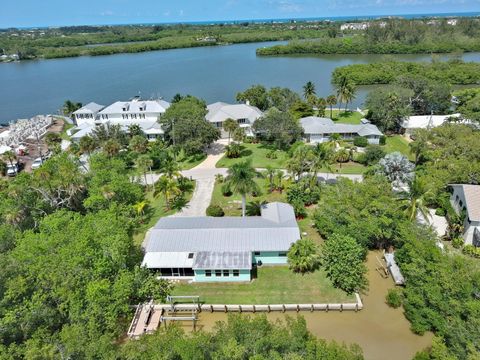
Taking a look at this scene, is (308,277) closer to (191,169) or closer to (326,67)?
(191,169)

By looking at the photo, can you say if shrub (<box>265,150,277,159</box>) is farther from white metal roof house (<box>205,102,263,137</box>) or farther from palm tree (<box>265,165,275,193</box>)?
white metal roof house (<box>205,102,263,137</box>)

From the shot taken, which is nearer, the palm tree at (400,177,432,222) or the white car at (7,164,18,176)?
the palm tree at (400,177,432,222)

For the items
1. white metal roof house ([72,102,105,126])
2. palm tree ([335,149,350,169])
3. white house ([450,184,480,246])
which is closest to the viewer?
white house ([450,184,480,246])

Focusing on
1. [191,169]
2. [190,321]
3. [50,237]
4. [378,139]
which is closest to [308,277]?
[190,321]

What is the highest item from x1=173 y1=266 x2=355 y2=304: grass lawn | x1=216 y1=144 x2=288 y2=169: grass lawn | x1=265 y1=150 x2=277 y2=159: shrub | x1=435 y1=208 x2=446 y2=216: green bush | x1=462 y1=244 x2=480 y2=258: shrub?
x1=265 y1=150 x2=277 y2=159: shrub

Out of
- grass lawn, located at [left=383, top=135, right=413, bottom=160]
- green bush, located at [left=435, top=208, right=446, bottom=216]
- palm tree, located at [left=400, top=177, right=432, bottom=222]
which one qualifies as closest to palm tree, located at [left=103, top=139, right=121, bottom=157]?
palm tree, located at [left=400, top=177, right=432, bottom=222]

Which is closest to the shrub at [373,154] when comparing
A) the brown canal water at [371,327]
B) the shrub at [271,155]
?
the shrub at [271,155]
